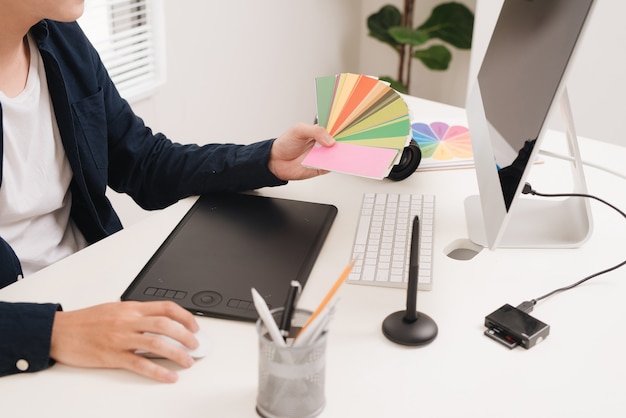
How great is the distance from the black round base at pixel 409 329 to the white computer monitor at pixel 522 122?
7.0 inches

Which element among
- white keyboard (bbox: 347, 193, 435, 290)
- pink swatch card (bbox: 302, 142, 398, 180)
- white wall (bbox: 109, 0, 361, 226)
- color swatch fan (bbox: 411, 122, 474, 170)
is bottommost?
white wall (bbox: 109, 0, 361, 226)

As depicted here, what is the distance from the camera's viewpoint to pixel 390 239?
1.25 m

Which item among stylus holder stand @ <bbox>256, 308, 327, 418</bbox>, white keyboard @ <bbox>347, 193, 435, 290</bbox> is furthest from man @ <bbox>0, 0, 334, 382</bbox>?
stylus holder stand @ <bbox>256, 308, 327, 418</bbox>

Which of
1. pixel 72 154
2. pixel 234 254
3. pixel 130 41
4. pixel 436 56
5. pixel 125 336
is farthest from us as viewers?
pixel 436 56

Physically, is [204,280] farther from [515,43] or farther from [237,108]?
[237,108]

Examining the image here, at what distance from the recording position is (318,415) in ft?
2.88

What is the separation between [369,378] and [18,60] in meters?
0.85

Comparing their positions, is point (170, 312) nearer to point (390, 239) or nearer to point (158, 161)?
point (390, 239)

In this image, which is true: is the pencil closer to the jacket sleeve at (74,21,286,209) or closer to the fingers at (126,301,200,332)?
the fingers at (126,301,200,332)

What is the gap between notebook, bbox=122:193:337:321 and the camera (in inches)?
42.8

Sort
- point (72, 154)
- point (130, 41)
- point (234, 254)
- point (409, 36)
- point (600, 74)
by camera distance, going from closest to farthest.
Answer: point (234, 254), point (72, 154), point (130, 41), point (600, 74), point (409, 36)

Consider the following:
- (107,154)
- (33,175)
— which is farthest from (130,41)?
(33,175)

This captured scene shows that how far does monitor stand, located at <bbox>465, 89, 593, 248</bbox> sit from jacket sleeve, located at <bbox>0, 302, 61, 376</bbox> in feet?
2.27

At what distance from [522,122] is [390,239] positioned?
28 centimetres
